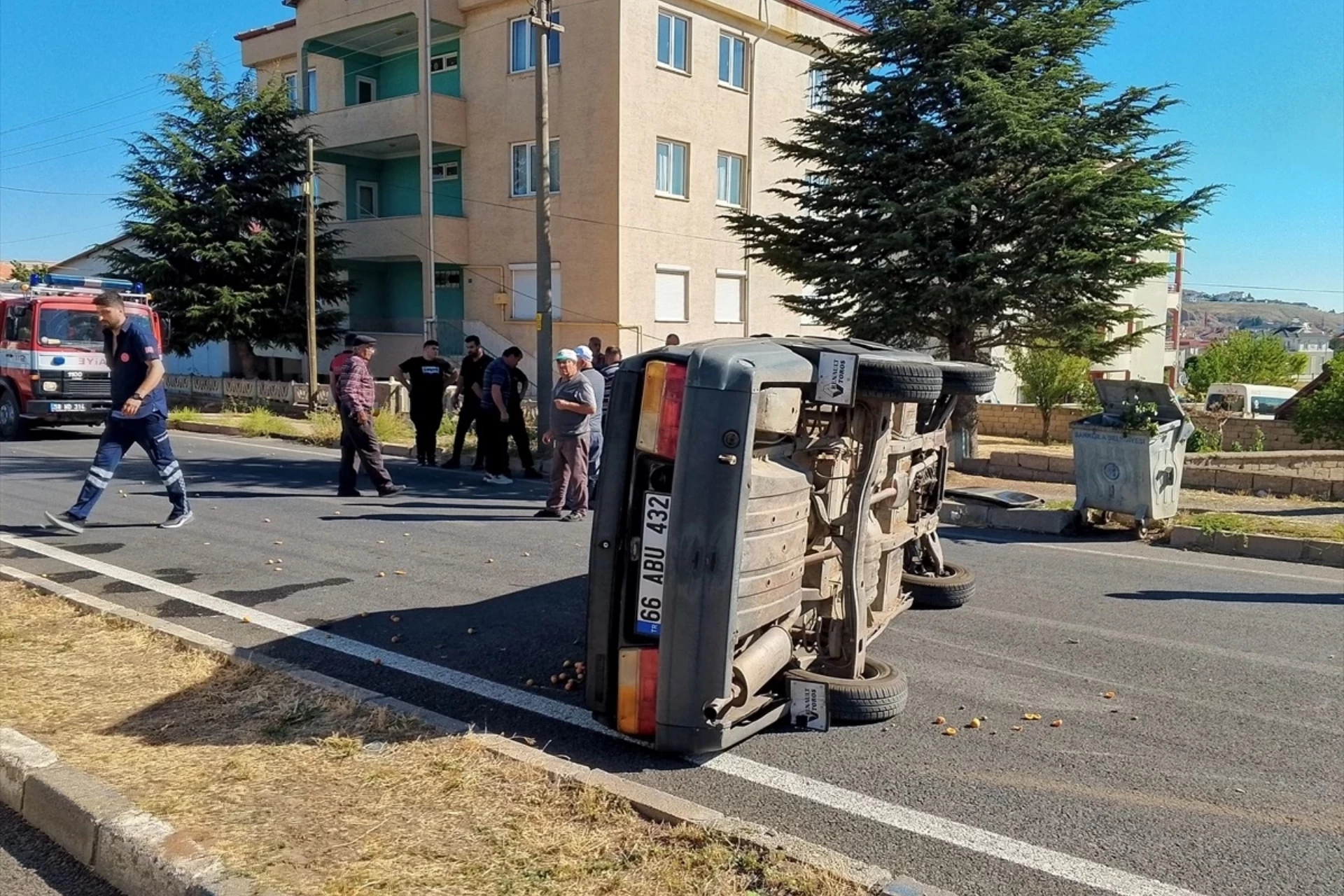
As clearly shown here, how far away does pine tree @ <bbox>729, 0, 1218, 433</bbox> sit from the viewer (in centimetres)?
1306

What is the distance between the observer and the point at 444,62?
94.8 ft

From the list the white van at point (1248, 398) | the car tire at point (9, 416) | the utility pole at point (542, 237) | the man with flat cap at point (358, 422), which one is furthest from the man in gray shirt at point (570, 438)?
the white van at point (1248, 398)

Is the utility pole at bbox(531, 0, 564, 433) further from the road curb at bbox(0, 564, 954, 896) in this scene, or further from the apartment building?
the road curb at bbox(0, 564, 954, 896)

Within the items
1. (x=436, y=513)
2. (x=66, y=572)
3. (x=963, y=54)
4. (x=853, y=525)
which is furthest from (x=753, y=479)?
(x=963, y=54)

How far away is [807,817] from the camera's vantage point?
3818 mm

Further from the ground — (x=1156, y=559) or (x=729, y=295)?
(x=729, y=295)

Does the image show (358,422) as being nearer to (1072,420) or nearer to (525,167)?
(1072,420)

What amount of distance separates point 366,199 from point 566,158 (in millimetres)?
8623

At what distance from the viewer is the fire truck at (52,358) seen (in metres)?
17.3

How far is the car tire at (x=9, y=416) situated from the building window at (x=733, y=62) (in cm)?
1781

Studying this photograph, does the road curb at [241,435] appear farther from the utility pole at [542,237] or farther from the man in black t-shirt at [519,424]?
the man in black t-shirt at [519,424]

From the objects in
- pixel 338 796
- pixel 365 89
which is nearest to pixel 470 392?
pixel 338 796

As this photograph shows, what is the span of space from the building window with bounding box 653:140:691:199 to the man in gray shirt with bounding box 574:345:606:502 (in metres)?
15.7

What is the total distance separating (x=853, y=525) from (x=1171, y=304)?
67512mm
